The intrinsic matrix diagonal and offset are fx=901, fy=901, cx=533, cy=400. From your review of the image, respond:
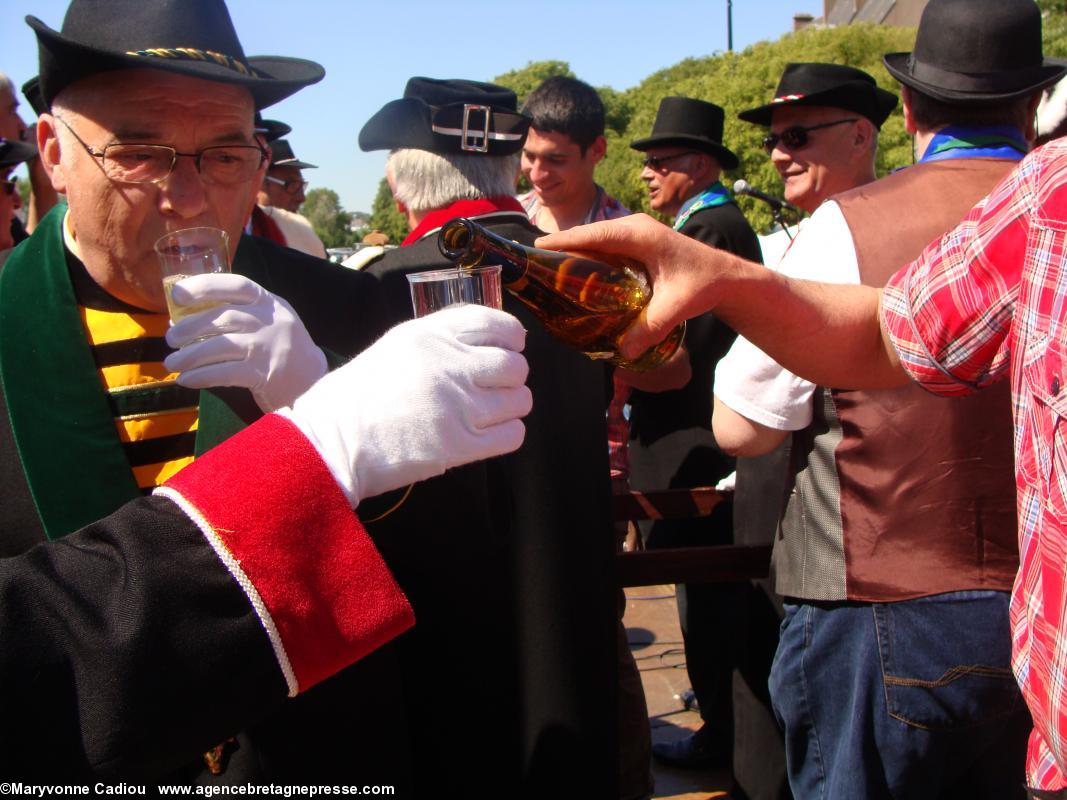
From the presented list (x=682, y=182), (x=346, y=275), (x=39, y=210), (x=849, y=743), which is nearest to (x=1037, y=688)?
(x=849, y=743)

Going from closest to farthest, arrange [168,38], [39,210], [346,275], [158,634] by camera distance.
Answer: [158,634] < [168,38] < [346,275] < [39,210]

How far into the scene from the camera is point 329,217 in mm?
71375

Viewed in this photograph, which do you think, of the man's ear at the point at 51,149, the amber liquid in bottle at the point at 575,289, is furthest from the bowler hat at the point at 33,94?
the amber liquid in bottle at the point at 575,289

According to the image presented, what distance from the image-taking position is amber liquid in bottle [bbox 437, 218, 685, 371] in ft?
5.52

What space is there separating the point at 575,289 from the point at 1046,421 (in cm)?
83

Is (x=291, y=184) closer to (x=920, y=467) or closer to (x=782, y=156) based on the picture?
(x=782, y=156)

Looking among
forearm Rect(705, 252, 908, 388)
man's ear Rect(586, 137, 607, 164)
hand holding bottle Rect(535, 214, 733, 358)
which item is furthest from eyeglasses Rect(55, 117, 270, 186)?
man's ear Rect(586, 137, 607, 164)

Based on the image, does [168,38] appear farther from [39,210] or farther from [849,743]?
[39,210]

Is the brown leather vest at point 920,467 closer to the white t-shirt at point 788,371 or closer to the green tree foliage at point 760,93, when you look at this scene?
the white t-shirt at point 788,371

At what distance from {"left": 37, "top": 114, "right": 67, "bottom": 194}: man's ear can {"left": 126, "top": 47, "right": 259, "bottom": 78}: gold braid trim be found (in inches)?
11.6

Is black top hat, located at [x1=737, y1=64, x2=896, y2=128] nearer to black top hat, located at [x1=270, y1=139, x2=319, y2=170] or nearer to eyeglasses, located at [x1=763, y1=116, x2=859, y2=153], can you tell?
eyeglasses, located at [x1=763, y1=116, x2=859, y2=153]

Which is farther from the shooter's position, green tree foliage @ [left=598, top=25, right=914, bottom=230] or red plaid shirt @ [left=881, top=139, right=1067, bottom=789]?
green tree foliage @ [left=598, top=25, right=914, bottom=230]

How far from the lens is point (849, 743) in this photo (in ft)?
7.29

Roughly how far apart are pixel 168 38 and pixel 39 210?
374cm
